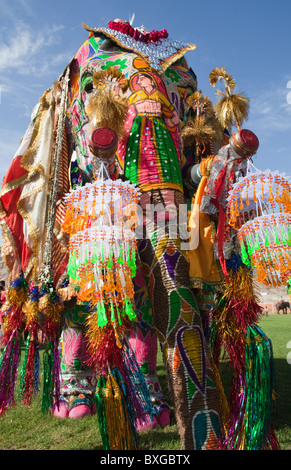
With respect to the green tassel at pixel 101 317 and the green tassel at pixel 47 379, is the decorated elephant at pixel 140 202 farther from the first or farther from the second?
the green tassel at pixel 101 317

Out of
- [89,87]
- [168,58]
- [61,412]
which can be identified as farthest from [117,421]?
[168,58]

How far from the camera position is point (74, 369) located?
3656 millimetres

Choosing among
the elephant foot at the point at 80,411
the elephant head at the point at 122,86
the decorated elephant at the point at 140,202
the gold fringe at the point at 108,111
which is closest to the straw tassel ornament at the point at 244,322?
the decorated elephant at the point at 140,202

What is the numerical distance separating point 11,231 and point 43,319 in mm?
764

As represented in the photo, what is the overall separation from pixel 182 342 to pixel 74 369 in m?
1.98

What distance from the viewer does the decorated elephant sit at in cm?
202

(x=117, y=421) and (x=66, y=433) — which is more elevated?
(x=117, y=421)

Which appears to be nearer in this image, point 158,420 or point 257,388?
point 257,388

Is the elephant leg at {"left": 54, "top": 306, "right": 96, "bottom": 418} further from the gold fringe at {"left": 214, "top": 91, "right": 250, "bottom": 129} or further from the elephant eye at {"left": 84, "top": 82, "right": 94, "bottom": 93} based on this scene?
the gold fringe at {"left": 214, "top": 91, "right": 250, "bottom": 129}

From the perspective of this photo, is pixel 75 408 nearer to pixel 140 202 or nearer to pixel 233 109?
pixel 140 202
